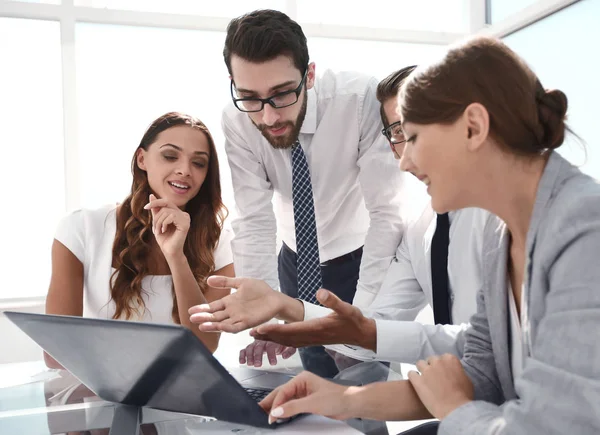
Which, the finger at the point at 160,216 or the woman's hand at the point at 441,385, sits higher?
the finger at the point at 160,216

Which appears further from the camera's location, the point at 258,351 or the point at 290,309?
the point at 290,309

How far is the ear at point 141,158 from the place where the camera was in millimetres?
2357

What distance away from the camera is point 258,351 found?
152 cm

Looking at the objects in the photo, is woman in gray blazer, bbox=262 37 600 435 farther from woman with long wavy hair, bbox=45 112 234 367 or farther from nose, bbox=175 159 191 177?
nose, bbox=175 159 191 177

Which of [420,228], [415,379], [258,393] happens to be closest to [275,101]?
[420,228]

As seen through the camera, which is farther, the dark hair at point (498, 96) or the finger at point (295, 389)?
the finger at point (295, 389)

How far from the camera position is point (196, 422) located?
102 cm

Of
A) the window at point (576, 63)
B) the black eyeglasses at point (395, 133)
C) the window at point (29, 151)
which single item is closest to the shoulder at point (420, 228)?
the black eyeglasses at point (395, 133)

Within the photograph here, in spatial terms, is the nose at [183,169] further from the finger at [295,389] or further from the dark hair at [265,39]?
the finger at [295,389]

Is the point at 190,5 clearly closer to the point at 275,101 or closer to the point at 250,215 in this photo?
the point at 250,215

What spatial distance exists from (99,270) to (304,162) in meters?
0.90

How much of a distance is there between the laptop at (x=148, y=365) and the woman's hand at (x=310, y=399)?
0.03 m

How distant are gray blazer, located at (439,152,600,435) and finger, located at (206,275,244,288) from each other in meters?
0.70

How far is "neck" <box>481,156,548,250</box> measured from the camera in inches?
37.4
